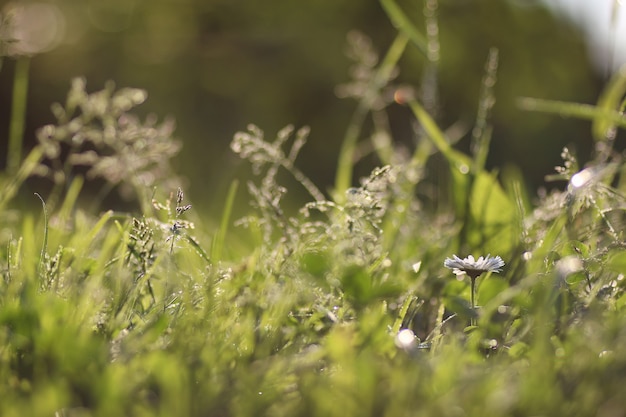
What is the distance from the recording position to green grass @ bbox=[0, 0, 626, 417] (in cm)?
91

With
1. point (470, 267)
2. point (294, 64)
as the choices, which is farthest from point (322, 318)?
point (294, 64)

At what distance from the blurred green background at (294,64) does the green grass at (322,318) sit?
21.0ft

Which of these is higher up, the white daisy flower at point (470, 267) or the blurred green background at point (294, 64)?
the blurred green background at point (294, 64)

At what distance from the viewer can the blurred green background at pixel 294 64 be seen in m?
8.36

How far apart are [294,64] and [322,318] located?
745 cm

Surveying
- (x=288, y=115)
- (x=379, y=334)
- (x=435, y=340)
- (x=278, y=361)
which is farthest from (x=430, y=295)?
(x=288, y=115)

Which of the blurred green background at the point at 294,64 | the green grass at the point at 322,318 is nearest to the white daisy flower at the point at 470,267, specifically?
the green grass at the point at 322,318

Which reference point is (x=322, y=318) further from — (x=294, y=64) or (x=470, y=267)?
(x=294, y=64)

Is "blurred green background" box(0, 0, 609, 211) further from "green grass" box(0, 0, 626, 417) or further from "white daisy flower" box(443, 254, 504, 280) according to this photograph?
"white daisy flower" box(443, 254, 504, 280)

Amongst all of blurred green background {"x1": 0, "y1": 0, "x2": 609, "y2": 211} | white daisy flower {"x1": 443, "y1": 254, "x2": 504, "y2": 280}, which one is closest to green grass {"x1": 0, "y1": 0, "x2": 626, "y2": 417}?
white daisy flower {"x1": 443, "y1": 254, "x2": 504, "y2": 280}

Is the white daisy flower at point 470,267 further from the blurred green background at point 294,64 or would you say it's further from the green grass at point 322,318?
the blurred green background at point 294,64

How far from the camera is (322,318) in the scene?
1318 mm

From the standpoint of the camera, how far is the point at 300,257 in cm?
139

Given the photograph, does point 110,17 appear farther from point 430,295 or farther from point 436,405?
point 436,405
